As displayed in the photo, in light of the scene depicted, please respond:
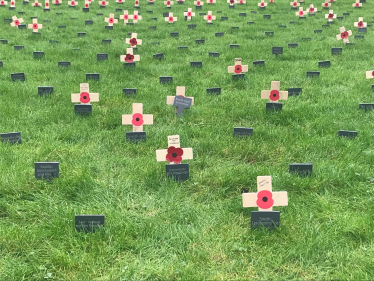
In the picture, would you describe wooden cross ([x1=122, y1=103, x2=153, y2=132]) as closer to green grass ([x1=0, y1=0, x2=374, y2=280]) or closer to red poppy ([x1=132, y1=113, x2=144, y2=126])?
red poppy ([x1=132, y1=113, x2=144, y2=126])

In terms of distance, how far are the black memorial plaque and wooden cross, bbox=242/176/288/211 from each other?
0.68 meters

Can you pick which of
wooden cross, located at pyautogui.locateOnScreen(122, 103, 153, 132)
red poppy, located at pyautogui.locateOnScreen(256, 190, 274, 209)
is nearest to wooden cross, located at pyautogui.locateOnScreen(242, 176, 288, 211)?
red poppy, located at pyautogui.locateOnScreen(256, 190, 274, 209)

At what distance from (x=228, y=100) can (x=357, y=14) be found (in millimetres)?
8314

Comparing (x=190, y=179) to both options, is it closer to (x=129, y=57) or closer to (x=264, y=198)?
(x=264, y=198)

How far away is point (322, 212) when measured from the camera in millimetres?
2730

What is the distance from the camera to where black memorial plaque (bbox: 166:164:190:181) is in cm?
310

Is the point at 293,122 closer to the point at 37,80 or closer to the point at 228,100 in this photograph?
the point at 228,100

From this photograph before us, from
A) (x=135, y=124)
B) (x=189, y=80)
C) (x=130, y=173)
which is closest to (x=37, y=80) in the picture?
(x=189, y=80)

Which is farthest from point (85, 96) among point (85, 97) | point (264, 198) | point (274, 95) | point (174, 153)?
point (264, 198)

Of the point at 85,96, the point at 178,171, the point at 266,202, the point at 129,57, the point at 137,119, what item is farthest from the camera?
the point at 129,57

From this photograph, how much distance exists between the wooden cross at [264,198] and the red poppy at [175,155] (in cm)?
76

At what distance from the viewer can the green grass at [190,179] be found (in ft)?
7.48

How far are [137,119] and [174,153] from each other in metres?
0.82

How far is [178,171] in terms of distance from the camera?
3123 mm
